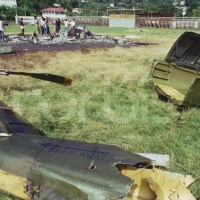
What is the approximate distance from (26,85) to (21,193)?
8.13m

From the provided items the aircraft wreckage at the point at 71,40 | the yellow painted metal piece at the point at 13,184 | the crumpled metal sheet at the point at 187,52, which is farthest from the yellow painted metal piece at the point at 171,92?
the aircraft wreckage at the point at 71,40

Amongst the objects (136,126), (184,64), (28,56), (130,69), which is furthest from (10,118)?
(28,56)

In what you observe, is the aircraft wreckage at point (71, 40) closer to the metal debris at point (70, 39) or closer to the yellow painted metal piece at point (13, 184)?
the metal debris at point (70, 39)

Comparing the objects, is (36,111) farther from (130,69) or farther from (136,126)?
(130,69)

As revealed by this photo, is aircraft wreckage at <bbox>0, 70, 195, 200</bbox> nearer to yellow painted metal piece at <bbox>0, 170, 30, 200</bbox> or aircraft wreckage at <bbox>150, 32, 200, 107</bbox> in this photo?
yellow painted metal piece at <bbox>0, 170, 30, 200</bbox>

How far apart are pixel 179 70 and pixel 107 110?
3238 mm

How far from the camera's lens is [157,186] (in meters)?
3.98

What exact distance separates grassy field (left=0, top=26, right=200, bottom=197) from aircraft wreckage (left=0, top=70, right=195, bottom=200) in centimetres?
126

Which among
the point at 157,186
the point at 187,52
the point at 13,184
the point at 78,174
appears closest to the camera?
the point at 157,186

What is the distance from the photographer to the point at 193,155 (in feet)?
23.3

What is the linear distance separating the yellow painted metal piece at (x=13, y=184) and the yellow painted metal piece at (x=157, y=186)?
1411 mm

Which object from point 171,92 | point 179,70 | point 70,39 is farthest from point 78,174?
point 70,39

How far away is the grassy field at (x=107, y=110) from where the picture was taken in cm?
776

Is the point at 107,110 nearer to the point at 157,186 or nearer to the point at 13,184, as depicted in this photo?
the point at 13,184
